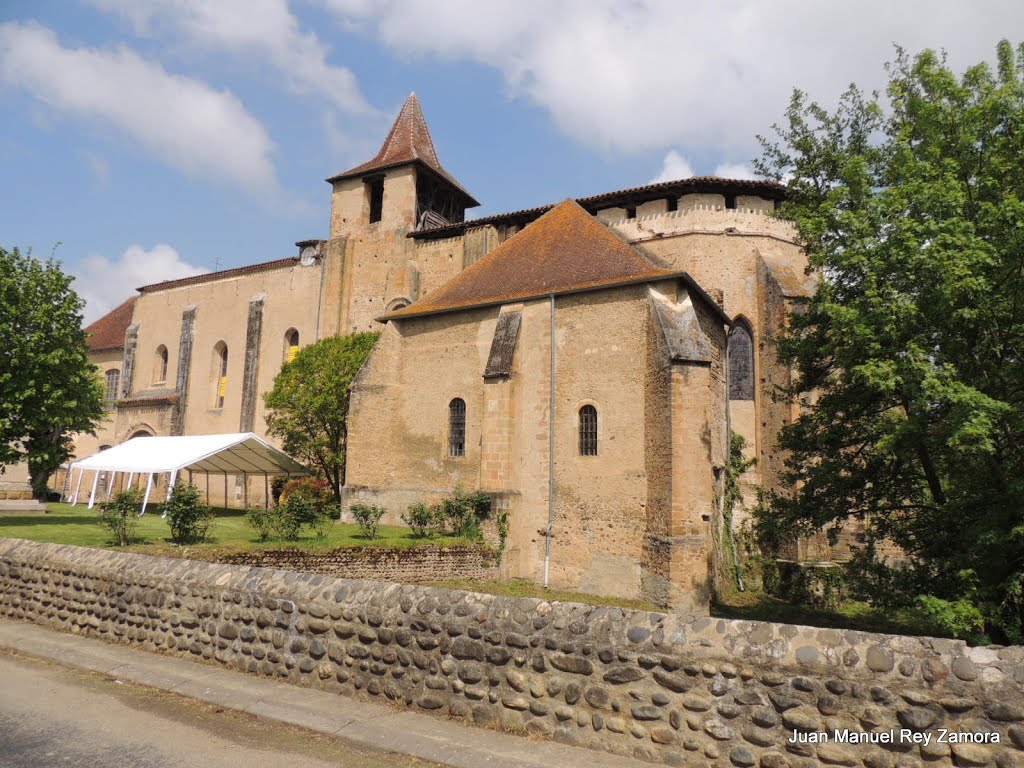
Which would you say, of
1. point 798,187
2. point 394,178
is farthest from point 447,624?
point 394,178

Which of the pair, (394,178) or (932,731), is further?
(394,178)

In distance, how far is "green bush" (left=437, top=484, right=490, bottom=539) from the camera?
57.2 ft

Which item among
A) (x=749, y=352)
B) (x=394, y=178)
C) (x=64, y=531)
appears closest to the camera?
(x=64, y=531)

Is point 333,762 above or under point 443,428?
under

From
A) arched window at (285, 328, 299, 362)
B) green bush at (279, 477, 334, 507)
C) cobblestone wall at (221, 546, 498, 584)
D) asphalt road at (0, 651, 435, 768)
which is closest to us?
asphalt road at (0, 651, 435, 768)

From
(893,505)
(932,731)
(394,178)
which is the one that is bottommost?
(932,731)

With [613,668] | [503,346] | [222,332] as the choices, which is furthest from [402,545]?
[222,332]

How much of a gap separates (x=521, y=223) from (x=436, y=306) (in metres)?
6.61

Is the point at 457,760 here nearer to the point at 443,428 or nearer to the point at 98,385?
the point at 443,428

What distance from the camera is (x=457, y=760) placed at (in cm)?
484

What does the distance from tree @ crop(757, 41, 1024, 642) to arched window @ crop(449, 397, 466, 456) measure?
9.18 meters

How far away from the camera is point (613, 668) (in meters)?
4.99

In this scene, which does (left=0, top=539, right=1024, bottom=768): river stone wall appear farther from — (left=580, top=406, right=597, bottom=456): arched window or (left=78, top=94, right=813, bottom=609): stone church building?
(left=580, top=406, right=597, bottom=456): arched window

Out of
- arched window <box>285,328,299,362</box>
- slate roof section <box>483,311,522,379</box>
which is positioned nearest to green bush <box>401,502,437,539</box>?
slate roof section <box>483,311,522,379</box>
